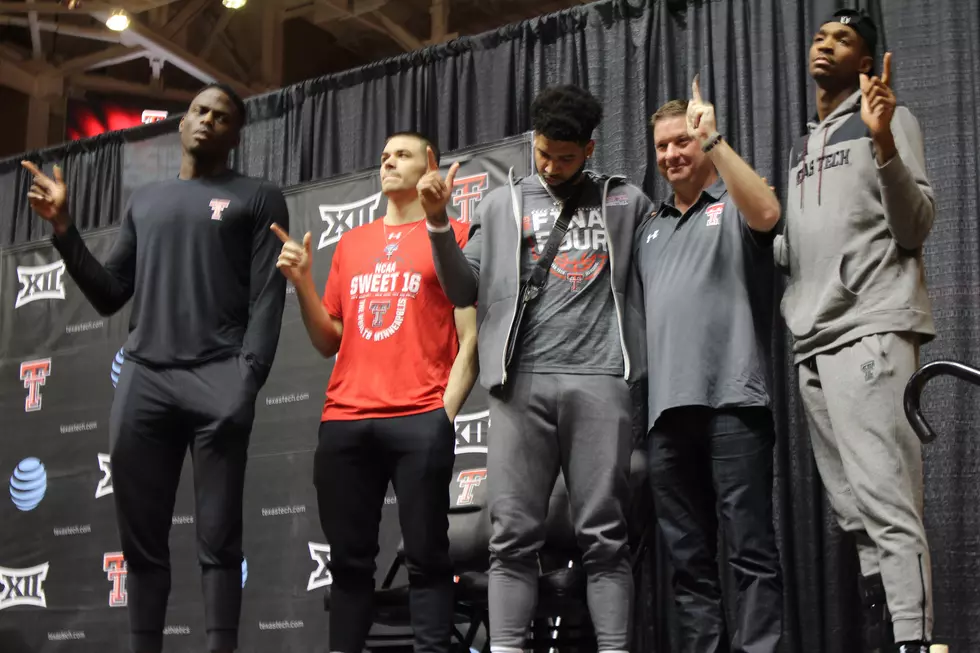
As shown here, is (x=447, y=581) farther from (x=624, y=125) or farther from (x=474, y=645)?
(x=624, y=125)

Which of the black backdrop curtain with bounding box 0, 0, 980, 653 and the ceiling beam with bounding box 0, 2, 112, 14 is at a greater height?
the ceiling beam with bounding box 0, 2, 112, 14

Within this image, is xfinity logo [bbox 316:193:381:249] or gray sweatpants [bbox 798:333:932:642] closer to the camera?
gray sweatpants [bbox 798:333:932:642]

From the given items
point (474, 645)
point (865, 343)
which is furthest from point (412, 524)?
point (474, 645)

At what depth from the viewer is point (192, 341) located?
9.91 ft

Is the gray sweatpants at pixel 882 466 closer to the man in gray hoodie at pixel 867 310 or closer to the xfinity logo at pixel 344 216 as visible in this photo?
the man in gray hoodie at pixel 867 310

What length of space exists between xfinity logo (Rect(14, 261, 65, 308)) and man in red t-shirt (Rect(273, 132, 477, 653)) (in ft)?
10.3

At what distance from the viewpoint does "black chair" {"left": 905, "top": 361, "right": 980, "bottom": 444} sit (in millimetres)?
1718

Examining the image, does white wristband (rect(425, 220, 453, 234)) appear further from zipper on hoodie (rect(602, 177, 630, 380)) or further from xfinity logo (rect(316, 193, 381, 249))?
xfinity logo (rect(316, 193, 381, 249))

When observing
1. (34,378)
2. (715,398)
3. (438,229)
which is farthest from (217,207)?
(34,378)

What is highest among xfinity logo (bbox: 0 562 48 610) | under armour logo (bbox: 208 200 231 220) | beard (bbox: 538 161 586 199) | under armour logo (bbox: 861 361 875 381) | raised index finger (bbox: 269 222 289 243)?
beard (bbox: 538 161 586 199)

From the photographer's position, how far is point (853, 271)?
2.79 m

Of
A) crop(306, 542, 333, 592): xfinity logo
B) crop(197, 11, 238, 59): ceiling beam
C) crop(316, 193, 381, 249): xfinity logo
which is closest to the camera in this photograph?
crop(306, 542, 333, 592): xfinity logo

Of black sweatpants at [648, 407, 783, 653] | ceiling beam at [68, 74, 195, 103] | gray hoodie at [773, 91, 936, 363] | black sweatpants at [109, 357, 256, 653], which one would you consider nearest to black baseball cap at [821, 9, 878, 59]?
gray hoodie at [773, 91, 936, 363]

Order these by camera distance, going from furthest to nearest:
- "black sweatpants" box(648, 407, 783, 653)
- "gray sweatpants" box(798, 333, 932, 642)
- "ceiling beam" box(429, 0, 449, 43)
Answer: "ceiling beam" box(429, 0, 449, 43), "black sweatpants" box(648, 407, 783, 653), "gray sweatpants" box(798, 333, 932, 642)
